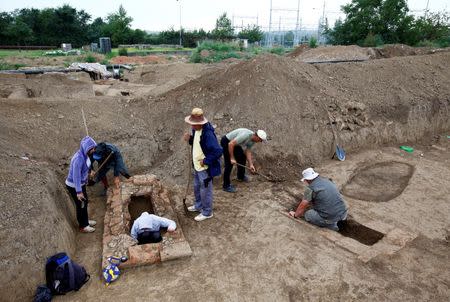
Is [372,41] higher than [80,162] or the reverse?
higher

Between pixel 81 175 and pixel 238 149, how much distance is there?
2.99 metres

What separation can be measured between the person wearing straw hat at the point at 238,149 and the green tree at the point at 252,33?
119 ft

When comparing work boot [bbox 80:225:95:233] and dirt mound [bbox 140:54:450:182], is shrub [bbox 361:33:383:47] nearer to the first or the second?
dirt mound [bbox 140:54:450:182]

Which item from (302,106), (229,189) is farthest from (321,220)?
(302,106)

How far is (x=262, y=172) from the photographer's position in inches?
276

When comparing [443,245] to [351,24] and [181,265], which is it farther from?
[351,24]

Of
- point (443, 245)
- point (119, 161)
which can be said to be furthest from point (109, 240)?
point (443, 245)

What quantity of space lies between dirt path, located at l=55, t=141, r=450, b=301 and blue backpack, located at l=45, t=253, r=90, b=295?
0.11 metres

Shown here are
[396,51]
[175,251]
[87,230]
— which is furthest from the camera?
[396,51]

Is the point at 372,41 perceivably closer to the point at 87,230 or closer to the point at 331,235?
the point at 331,235

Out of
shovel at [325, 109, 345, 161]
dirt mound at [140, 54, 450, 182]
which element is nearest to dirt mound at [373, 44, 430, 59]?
dirt mound at [140, 54, 450, 182]

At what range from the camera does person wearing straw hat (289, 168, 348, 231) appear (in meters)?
4.91

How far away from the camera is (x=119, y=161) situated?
231 inches

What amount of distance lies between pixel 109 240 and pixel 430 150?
29.0ft
